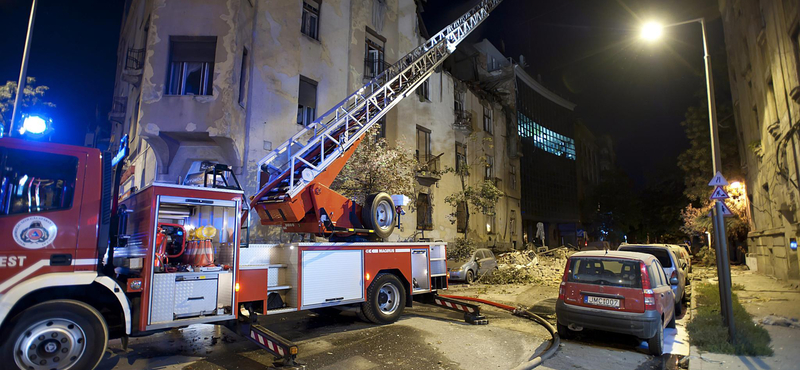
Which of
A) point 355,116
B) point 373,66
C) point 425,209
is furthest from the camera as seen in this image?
point 425,209

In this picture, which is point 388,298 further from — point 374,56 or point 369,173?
point 374,56

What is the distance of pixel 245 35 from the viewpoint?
1449 centimetres

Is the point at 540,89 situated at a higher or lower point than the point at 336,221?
higher

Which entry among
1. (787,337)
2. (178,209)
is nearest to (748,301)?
(787,337)

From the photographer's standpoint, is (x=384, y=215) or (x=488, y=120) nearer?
(x=384, y=215)

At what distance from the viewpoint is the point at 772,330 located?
7.95 m

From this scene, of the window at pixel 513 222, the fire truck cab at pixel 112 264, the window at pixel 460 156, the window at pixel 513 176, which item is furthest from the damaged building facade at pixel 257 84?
the window at pixel 513 176

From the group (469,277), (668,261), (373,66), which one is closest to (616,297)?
(668,261)

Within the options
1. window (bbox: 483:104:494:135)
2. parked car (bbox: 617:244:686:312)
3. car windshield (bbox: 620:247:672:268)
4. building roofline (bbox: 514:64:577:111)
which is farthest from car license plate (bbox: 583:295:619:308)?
building roofline (bbox: 514:64:577:111)

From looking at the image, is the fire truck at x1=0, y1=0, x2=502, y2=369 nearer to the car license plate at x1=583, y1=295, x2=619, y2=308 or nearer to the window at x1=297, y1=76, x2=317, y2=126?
the car license plate at x1=583, y1=295, x2=619, y2=308

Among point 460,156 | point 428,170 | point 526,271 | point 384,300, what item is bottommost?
point 526,271

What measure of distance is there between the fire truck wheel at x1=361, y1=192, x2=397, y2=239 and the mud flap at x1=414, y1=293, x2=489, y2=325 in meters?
1.86

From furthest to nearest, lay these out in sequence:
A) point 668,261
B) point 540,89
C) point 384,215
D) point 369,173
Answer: point 540,89, point 369,173, point 668,261, point 384,215

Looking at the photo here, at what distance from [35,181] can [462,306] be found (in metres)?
7.71
